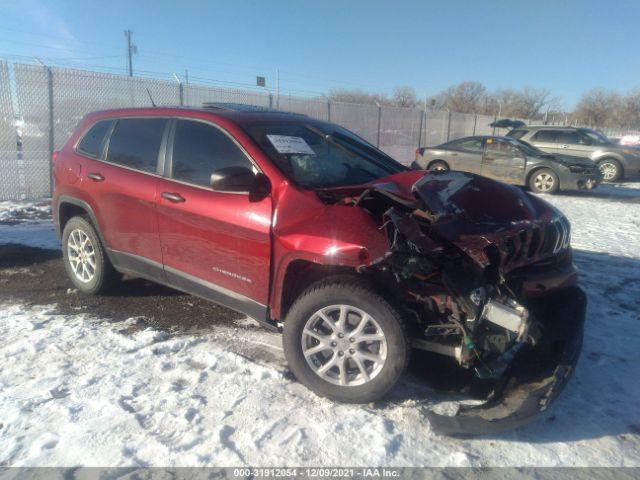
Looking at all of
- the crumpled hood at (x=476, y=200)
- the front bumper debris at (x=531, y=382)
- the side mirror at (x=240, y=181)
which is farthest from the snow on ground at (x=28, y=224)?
the front bumper debris at (x=531, y=382)

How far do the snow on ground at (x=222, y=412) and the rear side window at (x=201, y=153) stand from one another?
1.28 m

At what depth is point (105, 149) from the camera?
4.24 m

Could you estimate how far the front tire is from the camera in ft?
8.69

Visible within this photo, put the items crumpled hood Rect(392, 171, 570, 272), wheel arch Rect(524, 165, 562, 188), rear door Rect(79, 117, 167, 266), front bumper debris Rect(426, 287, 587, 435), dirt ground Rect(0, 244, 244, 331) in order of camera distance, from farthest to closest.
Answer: wheel arch Rect(524, 165, 562, 188) < dirt ground Rect(0, 244, 244, 331) < rear door Rect(79, 117, 167, 266) < crumpled hood Rect(392, 171, 570, 272) < front bumper debris Rect(426, 287, 587, 435)

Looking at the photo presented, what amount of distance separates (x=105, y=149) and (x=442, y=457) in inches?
147

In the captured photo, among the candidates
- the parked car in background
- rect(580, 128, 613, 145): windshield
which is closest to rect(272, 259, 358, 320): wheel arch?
the parked car in background

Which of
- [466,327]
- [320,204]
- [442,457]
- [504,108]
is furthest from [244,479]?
[504,108]

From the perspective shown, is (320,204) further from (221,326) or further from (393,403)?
(221,326)

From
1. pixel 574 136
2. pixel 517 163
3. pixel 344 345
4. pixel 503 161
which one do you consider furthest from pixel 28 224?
pixel 574 136

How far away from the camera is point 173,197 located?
3.53m

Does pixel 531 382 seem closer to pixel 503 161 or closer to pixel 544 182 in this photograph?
pixel 544 182

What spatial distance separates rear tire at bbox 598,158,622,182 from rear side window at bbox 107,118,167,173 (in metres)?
15.1

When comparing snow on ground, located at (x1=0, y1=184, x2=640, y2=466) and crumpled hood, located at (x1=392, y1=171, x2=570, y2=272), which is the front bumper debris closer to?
snow on ground, located at (x1=0, y1=184, x2=640, y2=466)

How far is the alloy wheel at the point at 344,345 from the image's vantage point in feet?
8.96
